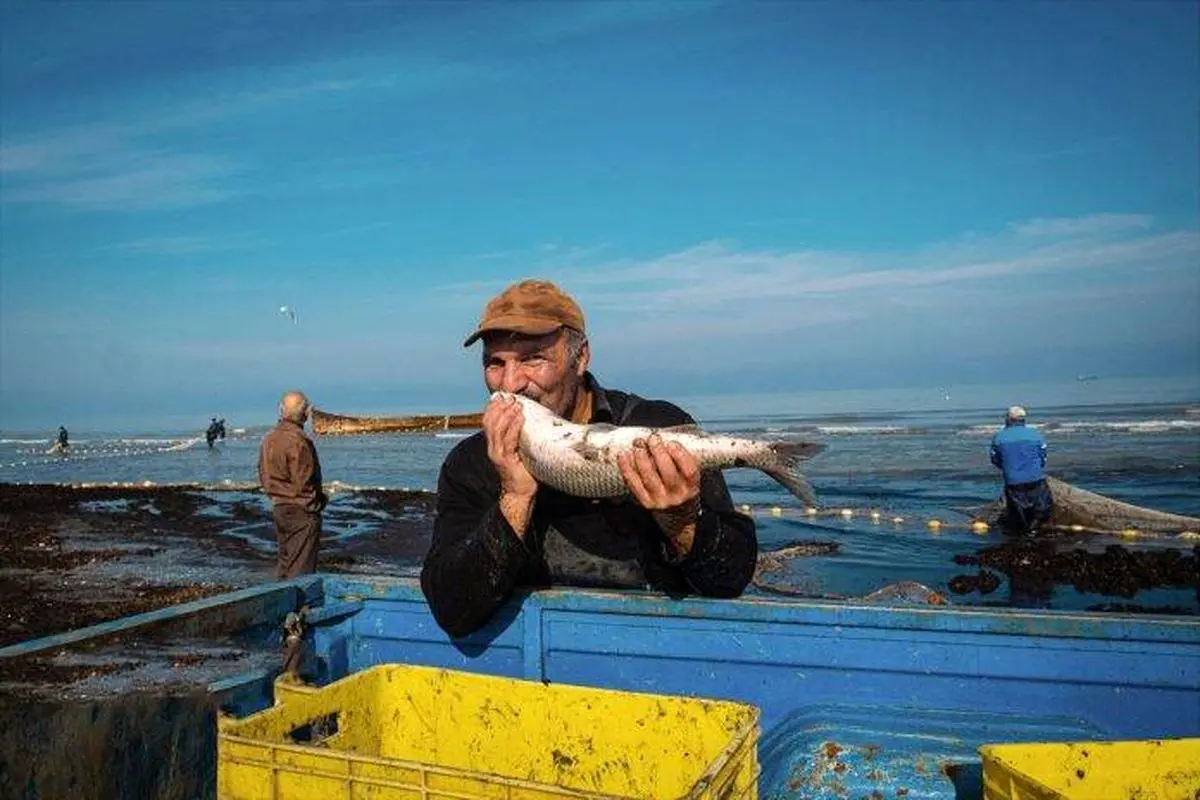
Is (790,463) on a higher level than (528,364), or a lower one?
lower

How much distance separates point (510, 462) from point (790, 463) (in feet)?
4.11

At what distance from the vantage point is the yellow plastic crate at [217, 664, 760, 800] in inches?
88.7

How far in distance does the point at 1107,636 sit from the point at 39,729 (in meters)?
4.11

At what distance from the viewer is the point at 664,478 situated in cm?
331

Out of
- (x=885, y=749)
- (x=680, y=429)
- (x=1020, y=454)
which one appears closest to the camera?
(x=885, y=749)

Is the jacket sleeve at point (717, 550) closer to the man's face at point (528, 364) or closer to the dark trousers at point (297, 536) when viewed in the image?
the man's face at point (528, 364)

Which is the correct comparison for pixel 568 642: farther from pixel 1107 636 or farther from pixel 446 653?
pixel 1107 636

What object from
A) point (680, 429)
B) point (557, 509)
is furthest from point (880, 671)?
point (557, 509)

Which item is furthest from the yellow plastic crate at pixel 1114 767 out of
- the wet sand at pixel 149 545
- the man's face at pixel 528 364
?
the wet sand at pixel 149 545

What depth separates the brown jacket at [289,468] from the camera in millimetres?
11445

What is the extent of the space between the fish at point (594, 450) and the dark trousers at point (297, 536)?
860 centimetres

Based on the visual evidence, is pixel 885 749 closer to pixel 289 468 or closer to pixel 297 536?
pixel 289 468

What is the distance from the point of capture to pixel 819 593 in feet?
43.7

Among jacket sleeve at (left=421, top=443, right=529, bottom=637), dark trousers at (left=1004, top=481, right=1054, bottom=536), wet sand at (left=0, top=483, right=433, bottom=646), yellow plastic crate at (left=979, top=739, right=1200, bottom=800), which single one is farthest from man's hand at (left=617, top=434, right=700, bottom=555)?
dark trousers at (left=1004, top=481, right=1054, bottom=536)
